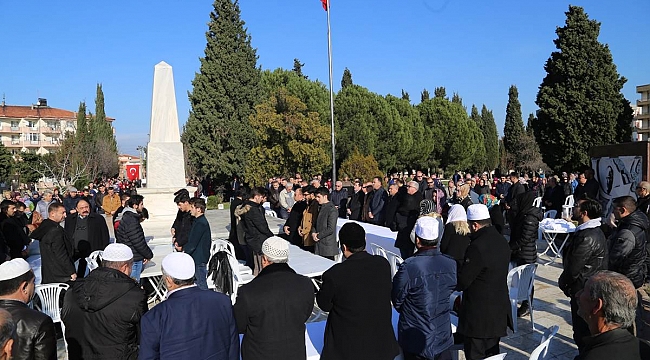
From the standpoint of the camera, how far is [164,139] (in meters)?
14.5

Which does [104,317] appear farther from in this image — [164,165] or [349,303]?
[164,165]

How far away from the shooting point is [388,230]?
9625 mm

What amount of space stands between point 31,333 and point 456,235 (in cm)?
373

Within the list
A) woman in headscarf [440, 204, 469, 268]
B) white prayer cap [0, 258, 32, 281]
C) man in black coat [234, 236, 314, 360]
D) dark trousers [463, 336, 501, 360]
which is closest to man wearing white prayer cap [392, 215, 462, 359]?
dark trousers [463, 336, 501, 360]

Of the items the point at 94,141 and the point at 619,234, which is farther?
the point at 94,141

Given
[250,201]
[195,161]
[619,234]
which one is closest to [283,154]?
[195,161]

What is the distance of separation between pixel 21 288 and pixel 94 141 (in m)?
53.0

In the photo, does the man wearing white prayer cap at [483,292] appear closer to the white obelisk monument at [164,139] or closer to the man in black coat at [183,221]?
the man in black coat at [183,221]

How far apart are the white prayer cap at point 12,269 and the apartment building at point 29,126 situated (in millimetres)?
87896

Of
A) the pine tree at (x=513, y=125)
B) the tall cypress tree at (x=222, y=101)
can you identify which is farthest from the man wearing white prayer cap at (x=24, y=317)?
the pine tree at (x=513, y=125)

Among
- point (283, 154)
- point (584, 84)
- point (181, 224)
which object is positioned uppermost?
point (584, 84)

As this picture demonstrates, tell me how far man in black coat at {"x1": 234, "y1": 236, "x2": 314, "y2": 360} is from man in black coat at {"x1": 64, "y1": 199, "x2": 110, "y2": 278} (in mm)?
4794

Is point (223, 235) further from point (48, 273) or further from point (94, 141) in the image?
point (94, 141)

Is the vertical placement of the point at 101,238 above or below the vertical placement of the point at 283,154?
below
